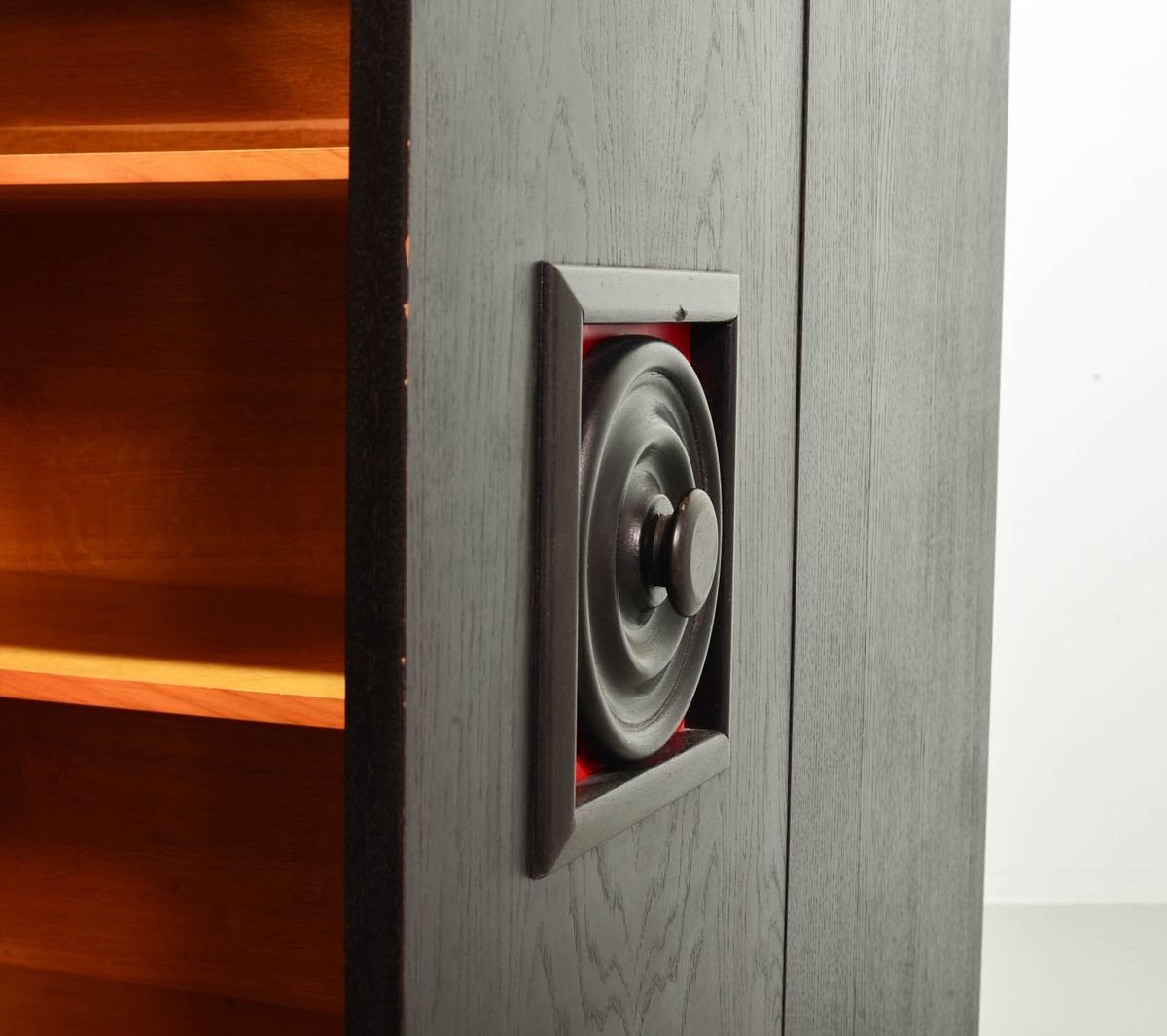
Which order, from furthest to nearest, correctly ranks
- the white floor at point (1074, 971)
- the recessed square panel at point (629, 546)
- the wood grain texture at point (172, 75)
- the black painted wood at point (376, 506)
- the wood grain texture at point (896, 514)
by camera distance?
the white floor at point (1074, 971), the wood grain texture at point (172, 75), the wood grain texture at point (896, 514), the recessed square panel at point (629, 546), the black painted wood at point (376, 506)

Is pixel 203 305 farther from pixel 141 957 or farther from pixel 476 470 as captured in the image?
pixel 476 470

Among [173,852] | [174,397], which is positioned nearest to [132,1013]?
[173,852]

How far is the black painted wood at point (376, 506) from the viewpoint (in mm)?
717

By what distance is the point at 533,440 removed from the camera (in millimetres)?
823

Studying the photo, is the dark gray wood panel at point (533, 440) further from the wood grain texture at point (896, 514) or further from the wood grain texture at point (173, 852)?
the wood grain texture at point (173, 852)

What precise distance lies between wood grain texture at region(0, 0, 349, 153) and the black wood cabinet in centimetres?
56

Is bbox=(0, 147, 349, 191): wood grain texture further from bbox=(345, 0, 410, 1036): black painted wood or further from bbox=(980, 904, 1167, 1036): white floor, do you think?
bbox=(980, 904, 1167, 1036): white floor

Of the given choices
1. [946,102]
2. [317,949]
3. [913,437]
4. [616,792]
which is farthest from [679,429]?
[317,949]

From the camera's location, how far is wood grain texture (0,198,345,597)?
157 centimetres

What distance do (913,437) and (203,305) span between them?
29.6 inches

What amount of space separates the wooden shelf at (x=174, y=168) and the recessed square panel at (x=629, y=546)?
Result: 252 mm

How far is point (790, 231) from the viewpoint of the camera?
3.87ft

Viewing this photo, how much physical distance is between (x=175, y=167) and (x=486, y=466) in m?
0.45

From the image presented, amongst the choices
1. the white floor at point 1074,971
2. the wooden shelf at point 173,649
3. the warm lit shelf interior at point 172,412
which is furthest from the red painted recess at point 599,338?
the white floor at point 1074,971
